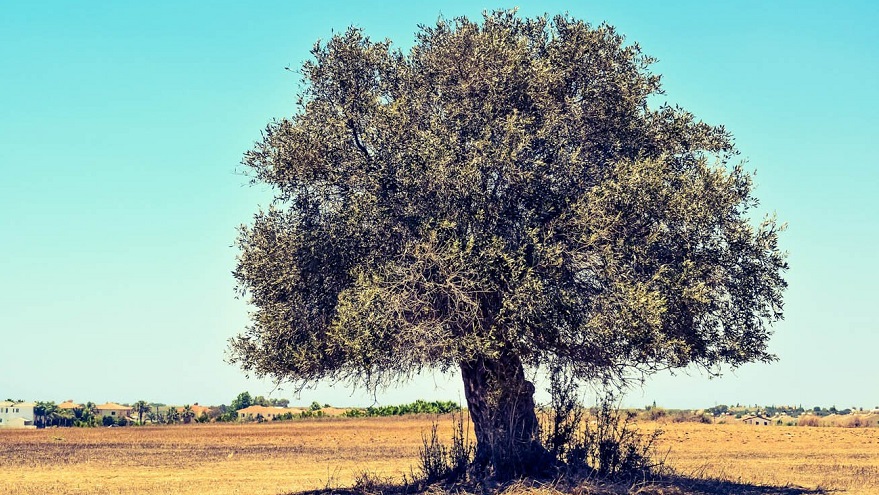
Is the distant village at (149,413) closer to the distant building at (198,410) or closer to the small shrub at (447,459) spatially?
the distant building at (198,410)

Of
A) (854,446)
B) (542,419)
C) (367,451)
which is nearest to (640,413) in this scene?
(854,446)

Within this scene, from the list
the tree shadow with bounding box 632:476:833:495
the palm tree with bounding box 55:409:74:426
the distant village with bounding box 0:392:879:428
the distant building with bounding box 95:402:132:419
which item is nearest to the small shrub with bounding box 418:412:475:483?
the tree shadow with bounding box 632:476:833:495

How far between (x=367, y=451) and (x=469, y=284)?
3271cm

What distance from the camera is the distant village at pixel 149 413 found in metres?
101

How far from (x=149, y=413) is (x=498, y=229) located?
141371mm

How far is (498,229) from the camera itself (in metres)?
21.2

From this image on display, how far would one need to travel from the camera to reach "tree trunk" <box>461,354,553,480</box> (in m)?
23.5

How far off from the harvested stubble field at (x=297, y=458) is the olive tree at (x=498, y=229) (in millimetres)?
8858

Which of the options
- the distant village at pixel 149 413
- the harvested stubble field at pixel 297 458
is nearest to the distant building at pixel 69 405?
the distant village at pixel 149 413

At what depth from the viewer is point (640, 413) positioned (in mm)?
78438

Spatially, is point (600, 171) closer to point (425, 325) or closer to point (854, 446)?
point (425, 325)

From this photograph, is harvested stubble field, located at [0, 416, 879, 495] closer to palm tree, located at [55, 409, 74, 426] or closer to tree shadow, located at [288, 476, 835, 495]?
tree shadow, located at [288, 476, 835, 495]

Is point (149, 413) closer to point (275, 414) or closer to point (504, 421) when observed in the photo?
point (275, 414)

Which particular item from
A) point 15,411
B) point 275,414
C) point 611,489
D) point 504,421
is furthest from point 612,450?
point 15,411
